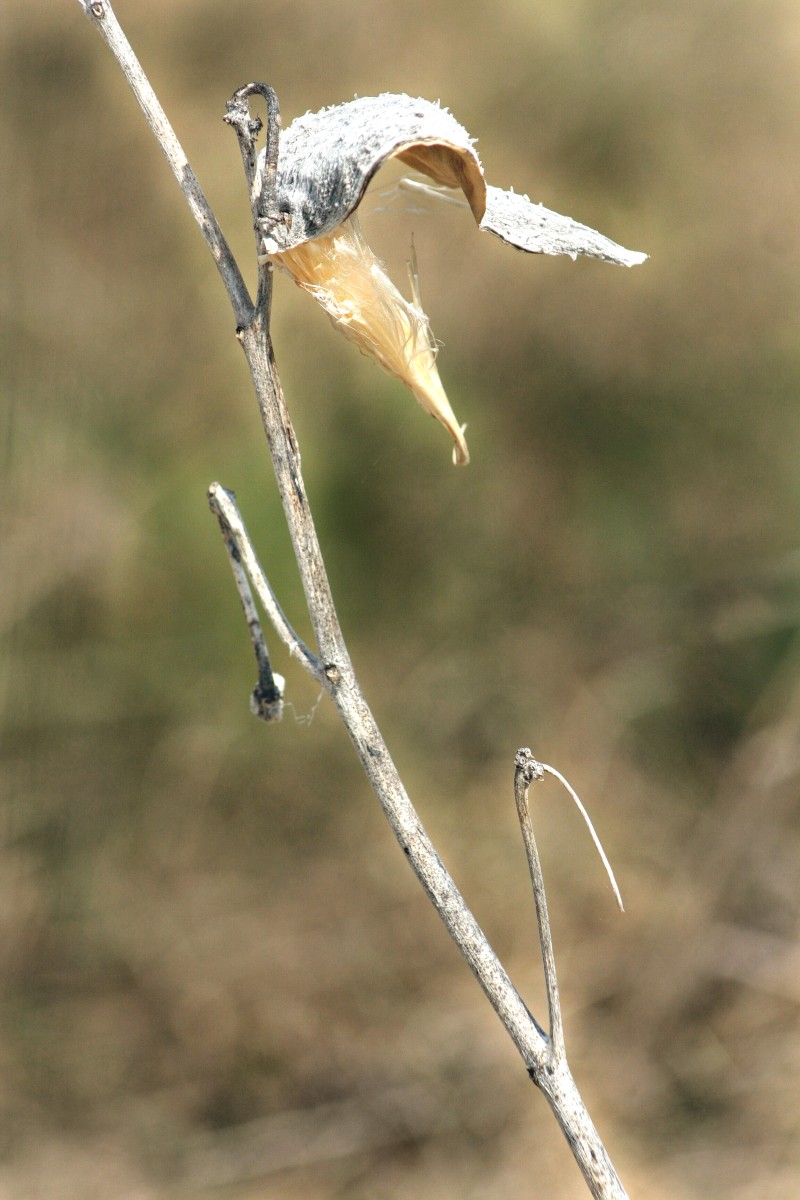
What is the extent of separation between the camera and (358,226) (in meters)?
0.19

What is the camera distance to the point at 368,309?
18 centimetres

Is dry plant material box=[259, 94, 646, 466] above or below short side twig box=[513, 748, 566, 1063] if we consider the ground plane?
above

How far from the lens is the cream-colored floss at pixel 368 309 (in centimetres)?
18

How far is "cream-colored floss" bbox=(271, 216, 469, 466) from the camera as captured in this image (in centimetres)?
18

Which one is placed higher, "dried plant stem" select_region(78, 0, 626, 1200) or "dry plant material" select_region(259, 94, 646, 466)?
"dry plant material" select_region(259, 94, 646, 466)

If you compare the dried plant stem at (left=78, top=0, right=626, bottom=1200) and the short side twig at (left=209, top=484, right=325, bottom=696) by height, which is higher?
the short side twig at (left=209, top=484, right=325, bottom=696)

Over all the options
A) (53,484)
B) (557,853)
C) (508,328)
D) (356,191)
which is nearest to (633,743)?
(557,853)

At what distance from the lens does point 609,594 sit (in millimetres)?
533

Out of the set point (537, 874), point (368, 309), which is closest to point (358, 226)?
point (368, 309)

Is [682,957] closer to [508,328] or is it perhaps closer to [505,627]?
[505,627]

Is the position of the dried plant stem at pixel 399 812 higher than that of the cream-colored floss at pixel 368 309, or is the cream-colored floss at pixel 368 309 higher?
the cream-colored floss at pixel 368 309

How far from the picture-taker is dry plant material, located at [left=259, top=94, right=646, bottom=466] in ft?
0.50

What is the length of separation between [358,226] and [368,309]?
0.06 ft

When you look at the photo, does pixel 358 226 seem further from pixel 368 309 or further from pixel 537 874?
pixel 537 874
